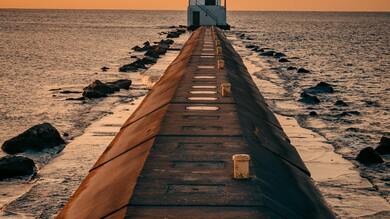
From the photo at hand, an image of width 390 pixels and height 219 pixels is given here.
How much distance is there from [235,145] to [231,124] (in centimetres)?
141

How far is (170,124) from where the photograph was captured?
9.69 m

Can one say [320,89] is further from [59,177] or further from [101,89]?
[59,177]

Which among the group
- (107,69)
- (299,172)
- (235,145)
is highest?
(235,145)

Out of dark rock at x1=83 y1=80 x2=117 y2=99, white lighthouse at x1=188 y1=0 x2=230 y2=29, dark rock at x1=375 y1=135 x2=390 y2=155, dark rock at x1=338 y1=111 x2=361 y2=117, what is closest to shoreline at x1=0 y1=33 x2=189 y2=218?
dark rock at x1=83 y1=80 x2=117 y2=99

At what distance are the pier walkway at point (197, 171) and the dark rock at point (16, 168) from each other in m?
2.67

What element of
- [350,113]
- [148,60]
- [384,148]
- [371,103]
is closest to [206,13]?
[148,60]

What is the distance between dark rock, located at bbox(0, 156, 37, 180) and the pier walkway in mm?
2674

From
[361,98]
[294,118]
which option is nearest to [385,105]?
[361,98]

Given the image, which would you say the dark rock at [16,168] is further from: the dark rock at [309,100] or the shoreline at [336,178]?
the dark rock at [309,100]

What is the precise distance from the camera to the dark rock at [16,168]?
1288 centimetres

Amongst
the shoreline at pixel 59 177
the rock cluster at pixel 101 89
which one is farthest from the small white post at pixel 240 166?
the rock cluster at pixel 101 89

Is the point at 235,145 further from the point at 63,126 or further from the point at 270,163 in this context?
the point at 63,126

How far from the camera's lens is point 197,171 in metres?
6.91

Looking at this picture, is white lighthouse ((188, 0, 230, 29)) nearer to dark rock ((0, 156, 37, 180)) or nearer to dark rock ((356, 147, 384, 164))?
dark rock ((356, 147, 384, 164))
